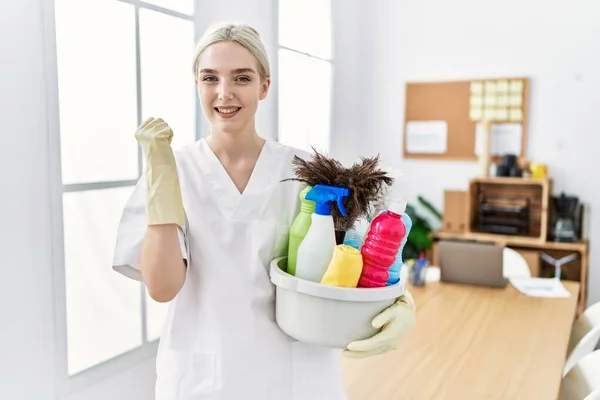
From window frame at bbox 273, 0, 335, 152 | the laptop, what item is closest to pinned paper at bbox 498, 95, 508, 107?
window frame at bbox 273, 0, 335, 152

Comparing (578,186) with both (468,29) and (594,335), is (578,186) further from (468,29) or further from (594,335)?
(594,335)

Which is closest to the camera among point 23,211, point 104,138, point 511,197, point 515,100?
point 23,211

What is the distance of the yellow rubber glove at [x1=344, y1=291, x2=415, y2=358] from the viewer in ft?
3.11

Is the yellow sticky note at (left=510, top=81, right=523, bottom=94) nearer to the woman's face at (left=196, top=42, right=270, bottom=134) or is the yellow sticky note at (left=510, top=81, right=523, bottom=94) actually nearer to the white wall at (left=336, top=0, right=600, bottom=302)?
the white wall at (left=336, top=0, right=600, bottom=302)

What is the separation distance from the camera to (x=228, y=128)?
41.3 inches

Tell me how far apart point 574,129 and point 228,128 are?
10.7ft

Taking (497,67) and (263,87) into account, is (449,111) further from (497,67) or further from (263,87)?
(263,87)

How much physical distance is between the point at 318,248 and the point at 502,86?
324 cm

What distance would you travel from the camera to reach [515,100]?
3.73 metres

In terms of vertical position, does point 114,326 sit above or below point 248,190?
below

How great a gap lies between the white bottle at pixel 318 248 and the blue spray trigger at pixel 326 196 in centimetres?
1

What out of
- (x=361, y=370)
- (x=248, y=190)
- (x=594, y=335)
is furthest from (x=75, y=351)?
(x=594, y=335)

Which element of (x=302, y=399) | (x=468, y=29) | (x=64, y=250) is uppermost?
(x=468, y=29)

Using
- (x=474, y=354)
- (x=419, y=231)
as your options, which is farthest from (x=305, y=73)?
(x=474, y=354)
